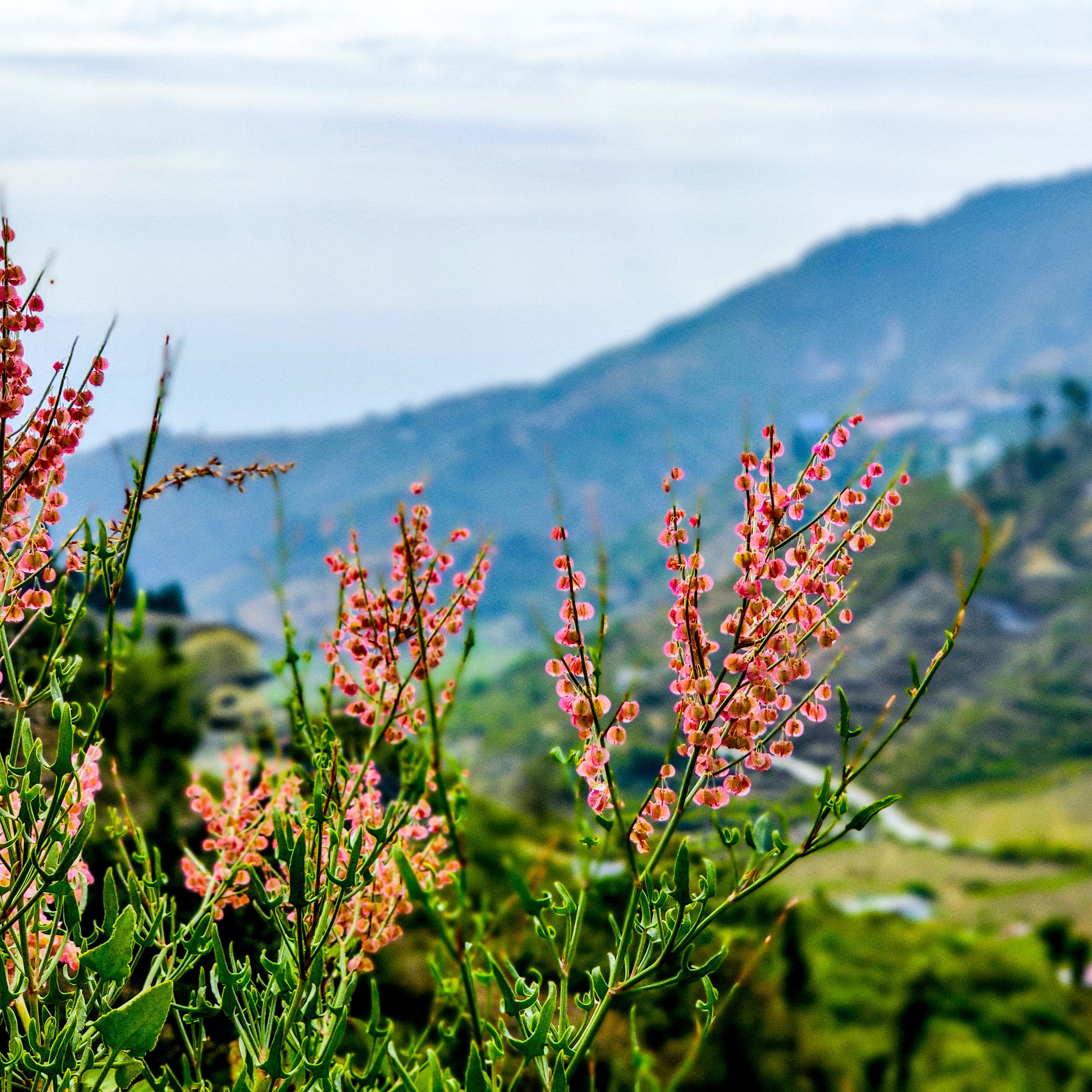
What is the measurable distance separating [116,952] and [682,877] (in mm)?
1358

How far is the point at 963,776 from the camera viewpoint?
10581 centimetres

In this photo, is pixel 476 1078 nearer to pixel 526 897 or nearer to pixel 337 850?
pixel 526 897

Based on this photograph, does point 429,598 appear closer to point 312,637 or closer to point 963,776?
point 312,637

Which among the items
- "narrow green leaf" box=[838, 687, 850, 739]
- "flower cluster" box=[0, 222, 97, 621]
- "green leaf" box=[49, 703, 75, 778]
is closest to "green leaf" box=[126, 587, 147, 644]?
"flower cluster" box=[0, 222, 97, 621]

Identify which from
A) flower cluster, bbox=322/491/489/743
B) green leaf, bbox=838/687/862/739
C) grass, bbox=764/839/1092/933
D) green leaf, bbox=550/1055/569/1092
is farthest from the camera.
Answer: grass, bbox=764/839/1092/933

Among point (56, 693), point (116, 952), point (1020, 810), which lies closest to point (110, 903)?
point (116, 952)

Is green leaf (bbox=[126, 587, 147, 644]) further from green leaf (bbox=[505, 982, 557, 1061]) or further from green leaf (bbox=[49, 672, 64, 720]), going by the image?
green leaf (bbox=[505, 982, 557, 1061])

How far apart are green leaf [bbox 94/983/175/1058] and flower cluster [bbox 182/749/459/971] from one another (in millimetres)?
410

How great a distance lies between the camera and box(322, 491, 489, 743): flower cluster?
12.1 ft

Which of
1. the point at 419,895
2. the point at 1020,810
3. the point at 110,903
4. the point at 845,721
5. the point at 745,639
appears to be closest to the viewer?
the point at 419,895

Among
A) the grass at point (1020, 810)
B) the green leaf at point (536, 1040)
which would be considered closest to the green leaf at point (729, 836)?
the green leaf at point (536, 1040)

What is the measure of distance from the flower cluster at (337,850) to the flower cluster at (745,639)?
68cm

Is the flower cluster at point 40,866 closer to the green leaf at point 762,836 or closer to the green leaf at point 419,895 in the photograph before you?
the green leaf at point 419,895

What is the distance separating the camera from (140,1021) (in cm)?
288
